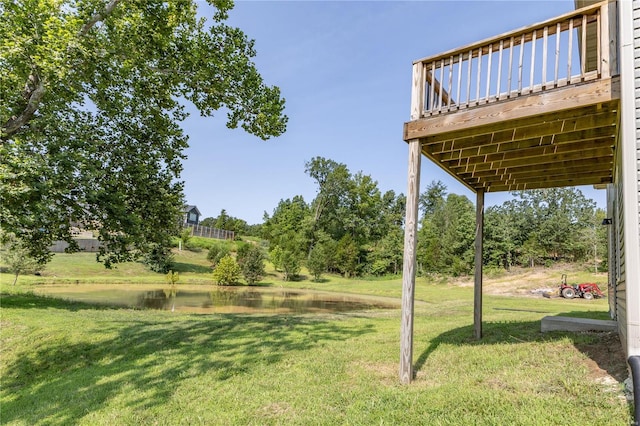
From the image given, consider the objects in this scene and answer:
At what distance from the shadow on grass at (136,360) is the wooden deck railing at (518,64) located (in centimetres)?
439

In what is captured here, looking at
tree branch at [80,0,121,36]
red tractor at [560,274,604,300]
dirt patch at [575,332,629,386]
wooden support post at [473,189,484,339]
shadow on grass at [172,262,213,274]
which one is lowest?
shadow on grass at [172,262,213,274]

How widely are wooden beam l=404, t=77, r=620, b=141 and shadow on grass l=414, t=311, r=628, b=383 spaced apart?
257 cm

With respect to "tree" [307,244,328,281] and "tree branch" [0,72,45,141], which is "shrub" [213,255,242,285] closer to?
"tree" [307,244,328,281]

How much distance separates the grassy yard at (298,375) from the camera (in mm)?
3076

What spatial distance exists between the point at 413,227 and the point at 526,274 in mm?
27186

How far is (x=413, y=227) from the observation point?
13.4 feet

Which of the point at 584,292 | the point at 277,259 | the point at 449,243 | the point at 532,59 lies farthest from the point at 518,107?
the point at 449,243

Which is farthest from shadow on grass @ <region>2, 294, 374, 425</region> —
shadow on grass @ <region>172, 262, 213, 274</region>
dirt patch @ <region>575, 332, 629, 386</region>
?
shadow on grass @ <region>172, 262, 213, 274</region>

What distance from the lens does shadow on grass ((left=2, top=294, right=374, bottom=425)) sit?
4360 mm

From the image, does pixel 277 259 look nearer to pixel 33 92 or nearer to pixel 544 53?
pixel 33 92

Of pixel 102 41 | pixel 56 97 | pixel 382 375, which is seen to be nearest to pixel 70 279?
pixel 56 97

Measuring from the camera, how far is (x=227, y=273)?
25.5 meters

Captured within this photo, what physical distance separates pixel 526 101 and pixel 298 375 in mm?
4101

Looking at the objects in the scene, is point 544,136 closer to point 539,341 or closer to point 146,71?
point 539,341
